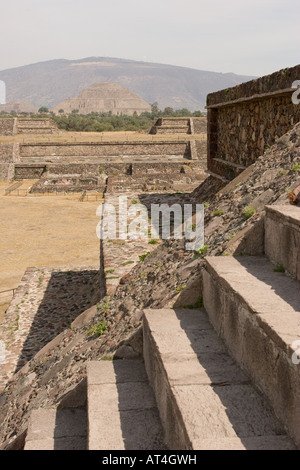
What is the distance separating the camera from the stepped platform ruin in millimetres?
2537

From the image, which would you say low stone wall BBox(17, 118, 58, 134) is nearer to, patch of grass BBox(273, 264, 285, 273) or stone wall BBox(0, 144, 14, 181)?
stone wall BBox(0, 144, 14, 181)

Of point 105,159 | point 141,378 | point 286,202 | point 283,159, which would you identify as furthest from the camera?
point 105,159

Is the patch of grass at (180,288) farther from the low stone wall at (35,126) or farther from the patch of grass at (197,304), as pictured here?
the low stone wall at (35,126)

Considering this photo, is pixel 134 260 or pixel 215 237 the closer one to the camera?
pixel 215 237

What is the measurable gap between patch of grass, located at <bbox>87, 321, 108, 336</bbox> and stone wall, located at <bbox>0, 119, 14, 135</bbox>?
144 feet

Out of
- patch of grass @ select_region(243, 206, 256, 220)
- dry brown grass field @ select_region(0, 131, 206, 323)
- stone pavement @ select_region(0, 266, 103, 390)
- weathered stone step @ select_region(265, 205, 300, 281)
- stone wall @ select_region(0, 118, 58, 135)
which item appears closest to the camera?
weathered stone step @ select_region(265, 205, 300, 281)

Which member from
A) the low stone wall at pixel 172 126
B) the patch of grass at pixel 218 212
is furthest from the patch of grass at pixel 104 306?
the low stone wall at pixel 172 126

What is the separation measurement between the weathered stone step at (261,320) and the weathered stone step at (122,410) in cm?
67

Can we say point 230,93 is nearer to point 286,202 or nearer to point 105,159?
point 286,202

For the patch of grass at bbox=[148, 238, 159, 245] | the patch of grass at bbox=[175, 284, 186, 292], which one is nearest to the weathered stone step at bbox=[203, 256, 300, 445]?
the patch of grass at bbox=[175, 284, 186, 292]

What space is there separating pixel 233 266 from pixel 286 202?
70cm

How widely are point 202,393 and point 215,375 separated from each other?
23 centimetres

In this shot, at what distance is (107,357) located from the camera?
161 inches
